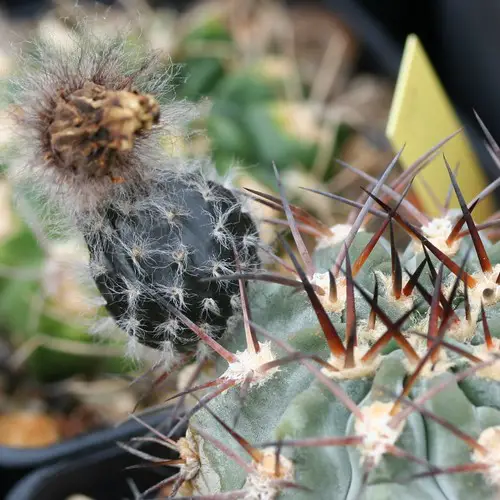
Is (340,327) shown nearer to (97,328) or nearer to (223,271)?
(223,271)

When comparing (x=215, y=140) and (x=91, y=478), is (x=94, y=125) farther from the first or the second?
(x=215, y=140)

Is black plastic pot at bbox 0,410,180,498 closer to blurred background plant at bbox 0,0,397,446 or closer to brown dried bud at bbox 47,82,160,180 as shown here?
blurred background plant at bbox 0,0,397,446

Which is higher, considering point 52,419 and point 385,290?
point 385,290

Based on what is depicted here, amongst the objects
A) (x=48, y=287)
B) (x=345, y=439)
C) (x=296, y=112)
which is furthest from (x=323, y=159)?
(x=345, y=439)

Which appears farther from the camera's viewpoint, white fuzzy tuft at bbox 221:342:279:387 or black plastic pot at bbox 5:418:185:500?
black plastic pot at bbox 5:418:185:500

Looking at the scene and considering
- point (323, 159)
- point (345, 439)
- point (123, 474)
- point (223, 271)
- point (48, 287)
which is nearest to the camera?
point (345, 439)

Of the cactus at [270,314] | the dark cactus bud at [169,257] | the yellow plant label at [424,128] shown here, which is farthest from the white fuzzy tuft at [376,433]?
the yellow plant label at [424,128]

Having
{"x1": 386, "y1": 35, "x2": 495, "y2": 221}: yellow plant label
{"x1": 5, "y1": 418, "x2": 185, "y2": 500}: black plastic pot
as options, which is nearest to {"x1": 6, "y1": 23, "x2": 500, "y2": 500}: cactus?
{"x1": 386, "y1": 35, "x2": 495, "y2": 221}: yellow plant label

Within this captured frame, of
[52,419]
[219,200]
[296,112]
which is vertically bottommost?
[52,419]
